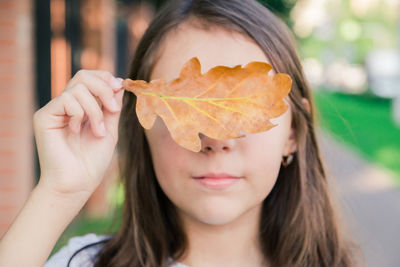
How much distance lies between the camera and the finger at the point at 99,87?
152 centimetres

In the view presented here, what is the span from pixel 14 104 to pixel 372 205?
5053mm

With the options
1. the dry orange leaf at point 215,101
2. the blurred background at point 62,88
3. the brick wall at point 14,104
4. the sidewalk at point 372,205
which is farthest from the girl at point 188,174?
the brick wall at point 14,104

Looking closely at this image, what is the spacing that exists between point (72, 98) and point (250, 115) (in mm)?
586

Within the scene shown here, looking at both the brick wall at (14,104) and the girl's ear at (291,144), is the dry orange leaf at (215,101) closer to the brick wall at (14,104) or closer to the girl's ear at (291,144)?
the girl's ear at (291,144)

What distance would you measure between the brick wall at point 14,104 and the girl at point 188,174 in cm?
210

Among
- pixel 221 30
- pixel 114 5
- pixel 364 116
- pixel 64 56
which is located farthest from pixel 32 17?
pixel 364 116

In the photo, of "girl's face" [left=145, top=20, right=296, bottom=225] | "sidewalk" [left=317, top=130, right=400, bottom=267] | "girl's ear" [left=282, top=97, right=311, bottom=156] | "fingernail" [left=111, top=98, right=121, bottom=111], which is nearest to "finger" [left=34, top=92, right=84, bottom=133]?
"fingernail" [left=111, top=98, right=121, bottom=111]

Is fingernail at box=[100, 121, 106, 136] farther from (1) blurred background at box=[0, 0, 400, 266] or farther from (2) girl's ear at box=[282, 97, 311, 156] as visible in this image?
(1) blurred background at box=[0, 0, 400, 266]

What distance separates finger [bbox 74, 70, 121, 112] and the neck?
0.68 meters

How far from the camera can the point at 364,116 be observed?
55.7 ft

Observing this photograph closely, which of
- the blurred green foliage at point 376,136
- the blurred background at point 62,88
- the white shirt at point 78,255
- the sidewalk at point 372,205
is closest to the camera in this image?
the white shirt at point 78,255

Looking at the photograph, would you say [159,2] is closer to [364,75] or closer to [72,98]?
[72,98]

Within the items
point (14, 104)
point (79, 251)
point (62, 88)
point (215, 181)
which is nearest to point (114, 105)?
point (215, 181)

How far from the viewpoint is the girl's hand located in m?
1.51
